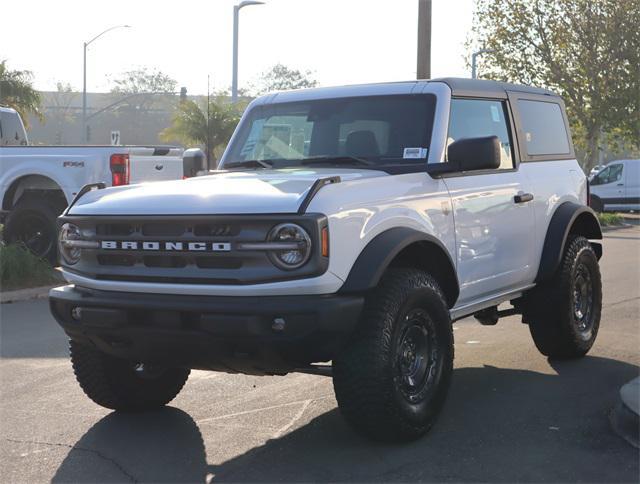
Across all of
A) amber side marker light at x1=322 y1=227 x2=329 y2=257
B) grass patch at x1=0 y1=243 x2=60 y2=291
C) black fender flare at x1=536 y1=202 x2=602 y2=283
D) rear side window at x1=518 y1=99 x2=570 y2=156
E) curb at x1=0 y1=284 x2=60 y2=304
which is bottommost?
curb at x1=0 y1=284 x2=60 y2=304

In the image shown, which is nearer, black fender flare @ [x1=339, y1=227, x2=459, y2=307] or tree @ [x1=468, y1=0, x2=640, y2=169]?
black fender flare @ [x1=339, y1=227, x2=459, y2=307]

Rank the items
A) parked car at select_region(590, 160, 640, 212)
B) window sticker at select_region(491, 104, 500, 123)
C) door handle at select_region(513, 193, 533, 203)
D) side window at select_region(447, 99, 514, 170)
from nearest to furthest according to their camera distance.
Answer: side window at select_region(447, 99, 514, 170) → door handle at select_region(513, 193, 533, 203) → window sticker at select_region(491, 104, 500, 123) → parked car at select_region(590, 160, 640, 212)

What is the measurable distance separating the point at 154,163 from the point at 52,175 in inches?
51.6

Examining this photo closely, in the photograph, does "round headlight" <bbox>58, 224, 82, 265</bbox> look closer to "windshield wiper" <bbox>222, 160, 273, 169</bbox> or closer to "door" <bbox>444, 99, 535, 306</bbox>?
"windshield wiper" <bbox>222, 160, 273, 169</bbox>

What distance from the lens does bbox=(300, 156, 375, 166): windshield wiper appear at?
5.99 meters

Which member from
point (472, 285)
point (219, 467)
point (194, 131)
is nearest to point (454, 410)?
point (472, 285)

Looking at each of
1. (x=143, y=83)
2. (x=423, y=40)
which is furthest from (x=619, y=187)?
(x=143, y=83)

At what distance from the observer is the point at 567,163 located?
25.2ft

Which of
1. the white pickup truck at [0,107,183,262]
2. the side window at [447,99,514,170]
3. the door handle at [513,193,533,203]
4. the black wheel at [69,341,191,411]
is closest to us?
the black wheel at [69,341,191,411]

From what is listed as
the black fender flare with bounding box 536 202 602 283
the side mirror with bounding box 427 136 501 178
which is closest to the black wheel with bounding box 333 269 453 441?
the side mirror with bounding box 427 136 501 178

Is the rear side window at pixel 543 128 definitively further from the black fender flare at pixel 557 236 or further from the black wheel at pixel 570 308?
the black wheel at pixel 570 308

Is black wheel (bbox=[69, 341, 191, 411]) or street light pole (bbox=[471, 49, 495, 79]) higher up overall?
street light pole (bbox=[471, 49, 495, 79])

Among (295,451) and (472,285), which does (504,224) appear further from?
(295,451)

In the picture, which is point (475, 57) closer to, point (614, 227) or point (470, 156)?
point (614, 227)
